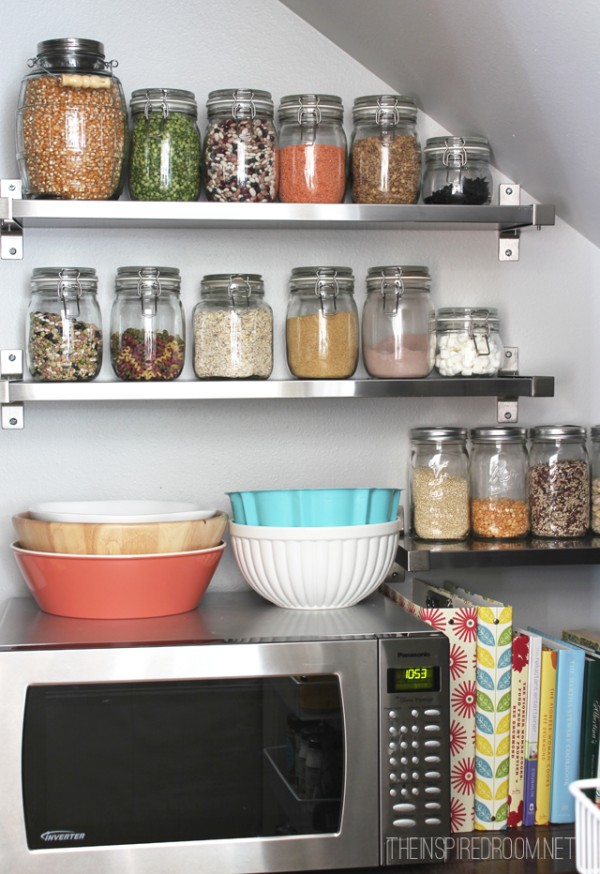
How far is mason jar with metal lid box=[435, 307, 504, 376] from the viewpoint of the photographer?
70.9 inches

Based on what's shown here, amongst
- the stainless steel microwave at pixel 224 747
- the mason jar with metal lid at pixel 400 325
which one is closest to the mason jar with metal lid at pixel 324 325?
the mason jar with metal lid at pixel 400 325

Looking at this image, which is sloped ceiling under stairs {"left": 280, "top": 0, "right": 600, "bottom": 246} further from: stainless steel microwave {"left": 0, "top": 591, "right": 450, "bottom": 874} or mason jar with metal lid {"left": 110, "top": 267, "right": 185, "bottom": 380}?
stainless steel microwave {"left": 0, "top": 591, "right": 450, "bottom": 874}

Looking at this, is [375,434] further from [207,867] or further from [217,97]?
[207,867]

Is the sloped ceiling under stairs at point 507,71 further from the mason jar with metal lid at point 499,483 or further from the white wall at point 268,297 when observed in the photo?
the mason jar with metal lid at point 499,483

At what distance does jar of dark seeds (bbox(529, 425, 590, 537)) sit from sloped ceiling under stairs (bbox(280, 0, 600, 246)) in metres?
0.36

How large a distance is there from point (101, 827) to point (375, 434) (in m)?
0.79

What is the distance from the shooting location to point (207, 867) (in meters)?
1.48

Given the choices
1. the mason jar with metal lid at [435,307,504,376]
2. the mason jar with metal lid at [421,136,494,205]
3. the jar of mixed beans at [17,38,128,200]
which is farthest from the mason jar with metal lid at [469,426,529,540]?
the jar of mixed beans at [17,38,128,200]

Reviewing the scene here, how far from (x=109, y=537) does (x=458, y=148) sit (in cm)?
80

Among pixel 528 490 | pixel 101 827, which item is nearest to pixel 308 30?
pixel 528 490

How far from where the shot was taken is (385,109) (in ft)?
5.77

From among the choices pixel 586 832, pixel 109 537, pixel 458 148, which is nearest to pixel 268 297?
pixel 458 148

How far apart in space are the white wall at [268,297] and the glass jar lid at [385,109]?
143 millimetres

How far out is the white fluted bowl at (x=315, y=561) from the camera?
1.67 meters
